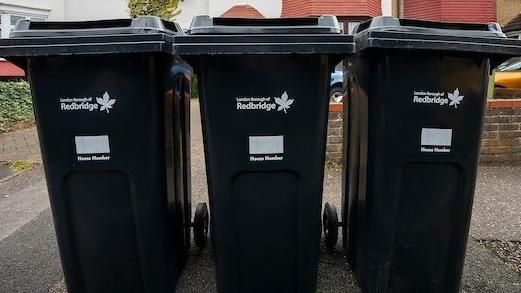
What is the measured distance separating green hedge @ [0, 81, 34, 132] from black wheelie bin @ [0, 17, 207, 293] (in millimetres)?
7859

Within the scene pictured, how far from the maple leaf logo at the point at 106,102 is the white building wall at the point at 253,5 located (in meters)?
15.7

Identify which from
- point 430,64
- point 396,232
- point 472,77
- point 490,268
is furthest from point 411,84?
point 490,268

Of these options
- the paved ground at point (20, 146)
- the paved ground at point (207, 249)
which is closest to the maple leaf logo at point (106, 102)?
the paved ground at point (207, 249)

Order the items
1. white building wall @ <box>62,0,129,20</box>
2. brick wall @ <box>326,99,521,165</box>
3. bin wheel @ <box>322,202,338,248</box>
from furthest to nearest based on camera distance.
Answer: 1. white building wall @ <box>62,0,129,20</box>
2. brick wall @ <box>326,99,521,165</box>
3. bin wheel @ <box>322,202,338,248</box>

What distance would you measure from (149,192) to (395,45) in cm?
142

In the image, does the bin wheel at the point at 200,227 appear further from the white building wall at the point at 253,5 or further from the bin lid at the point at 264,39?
the white building wall at the point at 253,5

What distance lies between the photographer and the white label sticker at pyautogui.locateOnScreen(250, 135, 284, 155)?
2.42m

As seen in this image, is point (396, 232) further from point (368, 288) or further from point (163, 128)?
point (163, 128)

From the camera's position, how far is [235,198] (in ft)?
8.21

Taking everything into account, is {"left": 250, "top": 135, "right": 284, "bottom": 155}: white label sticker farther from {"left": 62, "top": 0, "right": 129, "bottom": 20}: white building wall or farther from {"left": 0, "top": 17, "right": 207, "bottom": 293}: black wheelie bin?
{"left": 62, "top": 0, "right": 129, "bottom": 20}: white building wall

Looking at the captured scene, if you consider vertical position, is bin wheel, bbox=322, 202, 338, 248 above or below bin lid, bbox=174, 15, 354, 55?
below

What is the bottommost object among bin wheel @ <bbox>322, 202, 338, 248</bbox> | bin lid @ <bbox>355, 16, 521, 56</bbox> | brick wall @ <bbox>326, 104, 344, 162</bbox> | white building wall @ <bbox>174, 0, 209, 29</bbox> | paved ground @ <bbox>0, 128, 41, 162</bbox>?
paved ground @ <bbox>0, 128, 41, 162</bbox>

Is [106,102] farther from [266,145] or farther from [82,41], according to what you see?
[266,145]

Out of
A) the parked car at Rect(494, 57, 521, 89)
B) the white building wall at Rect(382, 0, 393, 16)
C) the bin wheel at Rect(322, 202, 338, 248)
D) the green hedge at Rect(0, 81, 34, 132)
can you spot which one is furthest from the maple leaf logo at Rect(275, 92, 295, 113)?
the white building wall at Rect(382, 0, 393, 16)
